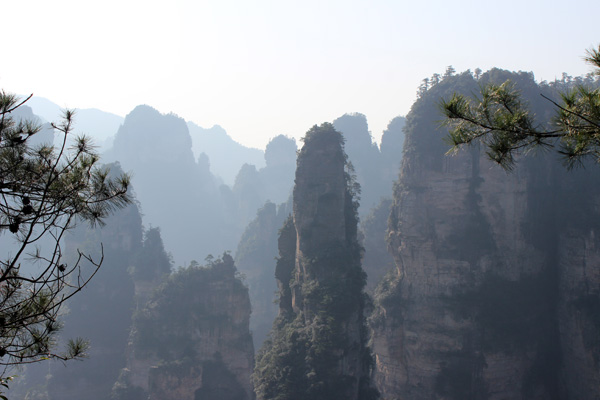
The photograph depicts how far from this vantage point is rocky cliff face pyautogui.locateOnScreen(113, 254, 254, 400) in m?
25.7

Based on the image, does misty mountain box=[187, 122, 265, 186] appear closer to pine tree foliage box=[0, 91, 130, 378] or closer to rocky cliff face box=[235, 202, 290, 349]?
rocky cliff face box=[235, 202, 290, 349]

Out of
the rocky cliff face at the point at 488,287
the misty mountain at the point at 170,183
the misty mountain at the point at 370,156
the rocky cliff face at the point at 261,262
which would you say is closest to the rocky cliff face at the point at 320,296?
the rocky cliff face at the point at 488,287

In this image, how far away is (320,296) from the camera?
69.5 feet

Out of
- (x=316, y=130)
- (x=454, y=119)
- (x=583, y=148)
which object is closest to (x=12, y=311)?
(x=454, y=119)

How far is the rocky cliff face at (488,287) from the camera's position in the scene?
2297 centimetres

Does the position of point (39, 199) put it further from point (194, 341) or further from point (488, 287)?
point (194, 341)

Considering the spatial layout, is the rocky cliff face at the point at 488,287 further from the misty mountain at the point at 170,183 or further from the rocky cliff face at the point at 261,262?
the misty mountain at the point at 170,183

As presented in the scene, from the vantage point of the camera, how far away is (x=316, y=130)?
24.6 m

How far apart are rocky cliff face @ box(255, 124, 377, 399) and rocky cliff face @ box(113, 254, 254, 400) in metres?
3.56

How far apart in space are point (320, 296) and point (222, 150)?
132524mm

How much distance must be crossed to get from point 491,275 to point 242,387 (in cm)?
1449

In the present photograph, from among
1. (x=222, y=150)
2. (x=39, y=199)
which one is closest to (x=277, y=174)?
(x=222, y=150)

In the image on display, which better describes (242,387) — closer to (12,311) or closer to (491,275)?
(491,275)

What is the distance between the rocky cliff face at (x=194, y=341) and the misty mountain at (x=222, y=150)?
372ft
